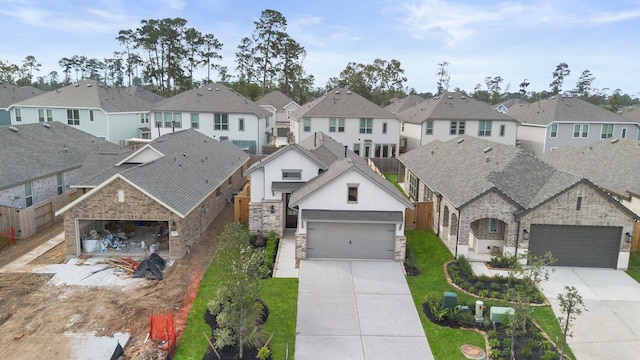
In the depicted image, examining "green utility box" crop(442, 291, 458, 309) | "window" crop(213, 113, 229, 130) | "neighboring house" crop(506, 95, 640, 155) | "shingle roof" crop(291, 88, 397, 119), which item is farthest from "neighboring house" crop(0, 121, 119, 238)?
"neighboring house" crop(506, 95, 640, 155)

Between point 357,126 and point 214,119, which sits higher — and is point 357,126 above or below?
below

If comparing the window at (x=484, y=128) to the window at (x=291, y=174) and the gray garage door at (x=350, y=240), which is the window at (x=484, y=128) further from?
the gray garage door at (x=350, y=240)

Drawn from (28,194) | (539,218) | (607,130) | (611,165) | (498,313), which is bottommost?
(498,313)

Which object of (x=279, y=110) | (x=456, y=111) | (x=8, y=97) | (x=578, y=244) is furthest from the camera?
(x=279, y=110)

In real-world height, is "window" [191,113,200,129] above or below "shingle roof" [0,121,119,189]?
above

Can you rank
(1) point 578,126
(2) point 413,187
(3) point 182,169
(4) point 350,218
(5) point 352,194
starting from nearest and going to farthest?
(4) point 350,218 < (5) point 352,194 < (3) point 182,169 < (2) point 413,187 < (1) point 578,126

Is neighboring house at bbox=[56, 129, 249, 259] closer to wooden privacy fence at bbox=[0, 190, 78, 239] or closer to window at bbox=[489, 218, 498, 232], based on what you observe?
wooden privacy fence at bbox=[0, 190, 78, 239]

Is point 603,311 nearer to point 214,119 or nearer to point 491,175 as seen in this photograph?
point 491,175

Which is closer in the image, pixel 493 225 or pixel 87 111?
→ pixel 493 225

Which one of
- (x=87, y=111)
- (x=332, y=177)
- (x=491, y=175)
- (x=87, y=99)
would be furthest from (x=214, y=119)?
(x=491, y=175)
